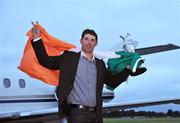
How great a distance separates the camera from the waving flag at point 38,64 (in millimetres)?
5934

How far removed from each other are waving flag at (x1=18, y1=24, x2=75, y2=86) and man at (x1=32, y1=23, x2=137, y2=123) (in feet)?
1.53

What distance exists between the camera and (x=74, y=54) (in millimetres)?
5000

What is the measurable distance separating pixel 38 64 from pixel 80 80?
1122mm

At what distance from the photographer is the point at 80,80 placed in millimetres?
4887

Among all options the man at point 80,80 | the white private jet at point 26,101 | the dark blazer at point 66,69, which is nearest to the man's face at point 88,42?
the man at point 80,80

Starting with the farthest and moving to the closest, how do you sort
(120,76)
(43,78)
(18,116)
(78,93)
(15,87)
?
(15,87), (18,116), (43,78), (120,76), (78,93)

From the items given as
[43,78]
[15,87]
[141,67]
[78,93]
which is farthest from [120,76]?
[15,87]

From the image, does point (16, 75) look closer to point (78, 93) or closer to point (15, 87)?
point (15, 87)

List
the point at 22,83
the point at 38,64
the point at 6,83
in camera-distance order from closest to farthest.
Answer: the point at 38,64, the point at 6,83, the point at 22,83

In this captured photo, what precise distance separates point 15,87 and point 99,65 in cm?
947

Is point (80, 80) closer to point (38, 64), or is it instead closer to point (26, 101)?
point (38, 64)

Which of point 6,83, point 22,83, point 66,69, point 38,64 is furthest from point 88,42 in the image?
point 22,83

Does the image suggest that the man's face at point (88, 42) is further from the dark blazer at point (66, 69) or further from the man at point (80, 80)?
the dark blazer at point (66, 69)

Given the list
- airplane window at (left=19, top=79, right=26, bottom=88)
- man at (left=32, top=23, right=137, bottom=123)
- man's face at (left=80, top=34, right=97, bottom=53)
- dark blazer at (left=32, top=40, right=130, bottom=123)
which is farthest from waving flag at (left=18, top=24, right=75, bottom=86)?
airplane window at (left=19, top=79, right=26, bottom=88)
